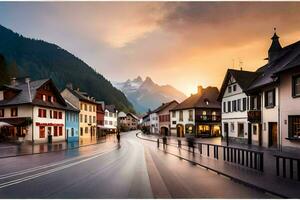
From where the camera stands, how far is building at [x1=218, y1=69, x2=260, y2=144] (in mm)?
37719

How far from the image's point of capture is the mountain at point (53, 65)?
16900 cm

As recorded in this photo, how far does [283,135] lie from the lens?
84.2ft

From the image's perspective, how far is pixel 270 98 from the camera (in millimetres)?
30406

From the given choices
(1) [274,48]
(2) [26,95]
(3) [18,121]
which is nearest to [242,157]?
(1) [274,48]

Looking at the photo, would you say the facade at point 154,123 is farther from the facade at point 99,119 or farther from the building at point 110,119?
the facade at point 99,119

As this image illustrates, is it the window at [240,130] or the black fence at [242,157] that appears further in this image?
the window at [240,130]

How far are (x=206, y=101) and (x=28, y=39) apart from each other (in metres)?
154

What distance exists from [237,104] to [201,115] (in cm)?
2474

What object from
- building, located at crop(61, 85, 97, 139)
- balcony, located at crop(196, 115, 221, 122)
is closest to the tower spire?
balcony, located at crop(196, 115, 221, 122)

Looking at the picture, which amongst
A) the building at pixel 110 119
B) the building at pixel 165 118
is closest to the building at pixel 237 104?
the building at pixel 165 118

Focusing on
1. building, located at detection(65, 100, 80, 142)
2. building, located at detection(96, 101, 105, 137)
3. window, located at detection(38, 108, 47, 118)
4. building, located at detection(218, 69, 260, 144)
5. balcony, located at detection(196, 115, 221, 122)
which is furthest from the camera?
building, located at detection(96, 101, 105, 137)

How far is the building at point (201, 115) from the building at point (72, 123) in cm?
2325

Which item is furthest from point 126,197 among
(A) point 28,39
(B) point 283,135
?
(A) point 28,39

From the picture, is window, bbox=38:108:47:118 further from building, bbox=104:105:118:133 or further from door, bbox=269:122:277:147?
building, bbox=104:105:118:133
